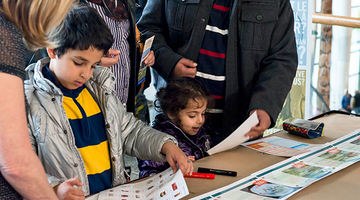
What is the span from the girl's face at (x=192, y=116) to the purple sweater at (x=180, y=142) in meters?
0.04

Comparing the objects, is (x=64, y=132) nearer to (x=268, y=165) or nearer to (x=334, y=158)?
(x=268, y=165)

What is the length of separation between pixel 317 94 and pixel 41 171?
358cm

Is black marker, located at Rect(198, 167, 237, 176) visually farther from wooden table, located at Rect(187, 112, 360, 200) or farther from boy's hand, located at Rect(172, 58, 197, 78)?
boy's hand, located at Rect(172, 58, 197, 78)

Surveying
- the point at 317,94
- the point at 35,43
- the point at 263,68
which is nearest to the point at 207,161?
the point at 263,68

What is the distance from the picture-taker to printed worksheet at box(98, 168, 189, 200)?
0.97m

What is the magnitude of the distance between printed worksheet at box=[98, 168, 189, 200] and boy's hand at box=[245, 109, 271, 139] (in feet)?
1.60

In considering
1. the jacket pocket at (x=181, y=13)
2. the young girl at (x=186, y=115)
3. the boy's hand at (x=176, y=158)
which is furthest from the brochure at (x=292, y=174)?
A: the jacket pocket at (x=181, y=13)

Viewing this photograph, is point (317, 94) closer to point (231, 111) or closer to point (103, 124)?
point (231, 111)

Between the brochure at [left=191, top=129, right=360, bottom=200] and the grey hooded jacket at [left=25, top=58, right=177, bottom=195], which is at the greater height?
the grey hooded jacket at [left=25, top=58, right=177, bottom=195]

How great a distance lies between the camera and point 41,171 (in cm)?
75

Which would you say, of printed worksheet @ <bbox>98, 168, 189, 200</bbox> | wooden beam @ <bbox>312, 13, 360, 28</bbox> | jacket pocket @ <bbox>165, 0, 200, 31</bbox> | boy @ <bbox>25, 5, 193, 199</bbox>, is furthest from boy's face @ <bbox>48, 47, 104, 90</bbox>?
wooden beam @ <bbox>312, 13, 360, 28</bbox>

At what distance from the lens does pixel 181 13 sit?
1.74 m

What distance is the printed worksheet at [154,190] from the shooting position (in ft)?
3.18

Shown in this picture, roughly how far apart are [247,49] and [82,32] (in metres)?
0.86
